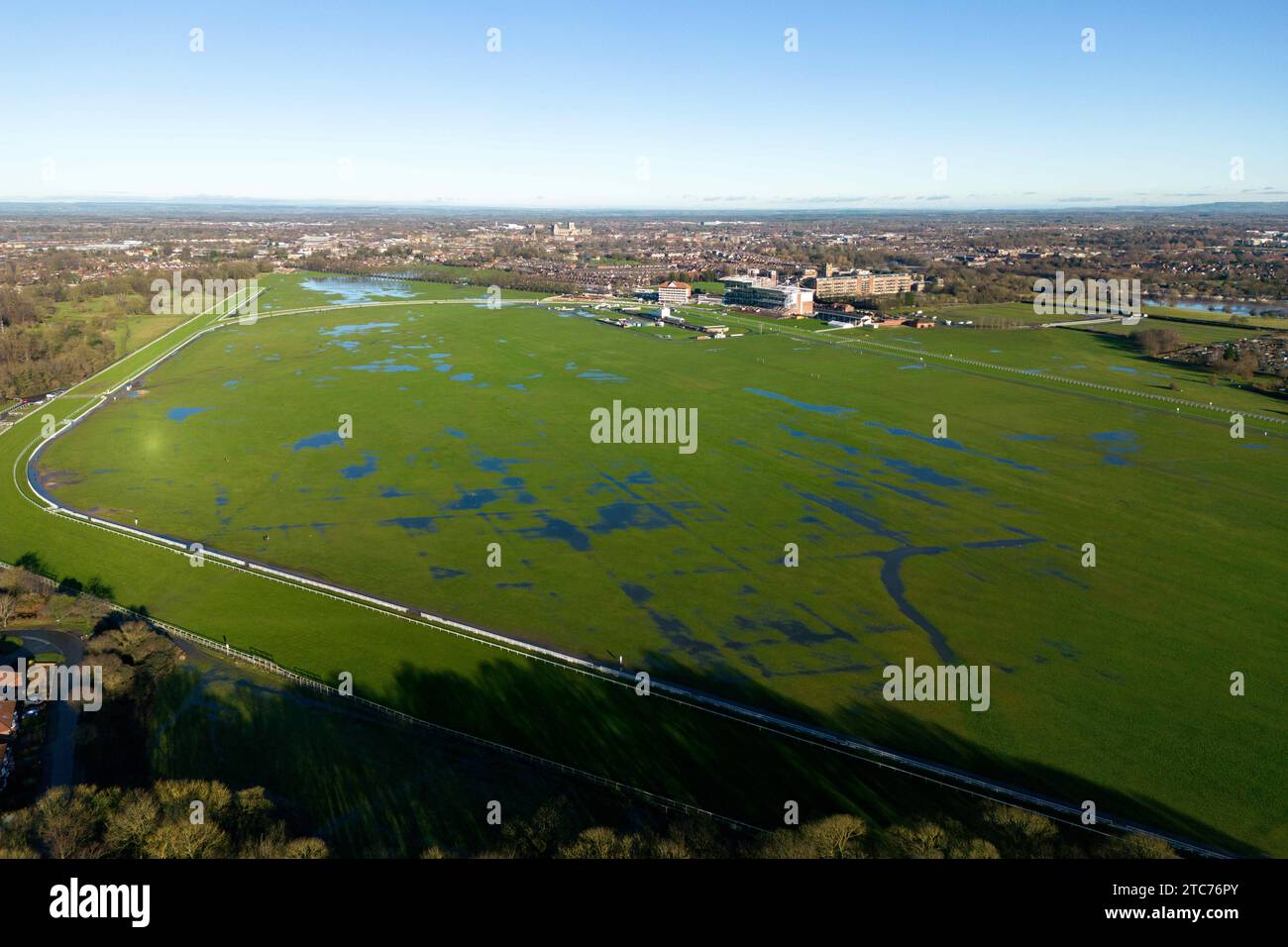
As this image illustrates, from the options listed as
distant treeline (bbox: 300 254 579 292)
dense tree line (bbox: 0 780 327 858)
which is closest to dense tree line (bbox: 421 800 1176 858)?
dense tree line (bbox: 0 780 327 858)

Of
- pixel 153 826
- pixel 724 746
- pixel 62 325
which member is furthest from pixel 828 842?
pixel 62 325

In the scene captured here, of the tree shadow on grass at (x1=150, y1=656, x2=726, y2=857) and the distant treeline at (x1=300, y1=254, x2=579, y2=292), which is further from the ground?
the distant treeline at (x1=300, y1=254, x2=579, y2=292)

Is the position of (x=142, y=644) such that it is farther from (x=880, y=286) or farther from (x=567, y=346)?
(x=880, y=286)

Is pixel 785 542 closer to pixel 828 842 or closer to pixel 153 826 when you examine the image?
pixel 828 842

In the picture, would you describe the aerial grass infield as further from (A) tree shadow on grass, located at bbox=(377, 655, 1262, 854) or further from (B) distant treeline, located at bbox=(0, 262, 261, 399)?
(B) distant treeline, located at bbox=(0, 262, 261, 399)

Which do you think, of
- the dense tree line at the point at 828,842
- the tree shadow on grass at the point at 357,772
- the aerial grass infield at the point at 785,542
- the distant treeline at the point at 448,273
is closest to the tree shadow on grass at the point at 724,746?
the aerial grass infield at the point at 785,542

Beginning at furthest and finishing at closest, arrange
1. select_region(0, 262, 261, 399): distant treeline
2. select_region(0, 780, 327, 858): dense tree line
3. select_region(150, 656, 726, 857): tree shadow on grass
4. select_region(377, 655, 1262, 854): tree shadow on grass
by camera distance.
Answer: select_region(0, 262, 261, 399): distant treeline
select_region(377, 655, 1262, 854): tree shadow on grass
select_region(150, 656, 726, 857): tree shadow on grass
select_region(0, 780, 327, 858): dense tree line

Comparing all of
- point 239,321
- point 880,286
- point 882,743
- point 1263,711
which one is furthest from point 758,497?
point 880,286

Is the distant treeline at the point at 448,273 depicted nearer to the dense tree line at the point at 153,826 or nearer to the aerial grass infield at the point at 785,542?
the aerial grass infield at the point at 785,542
